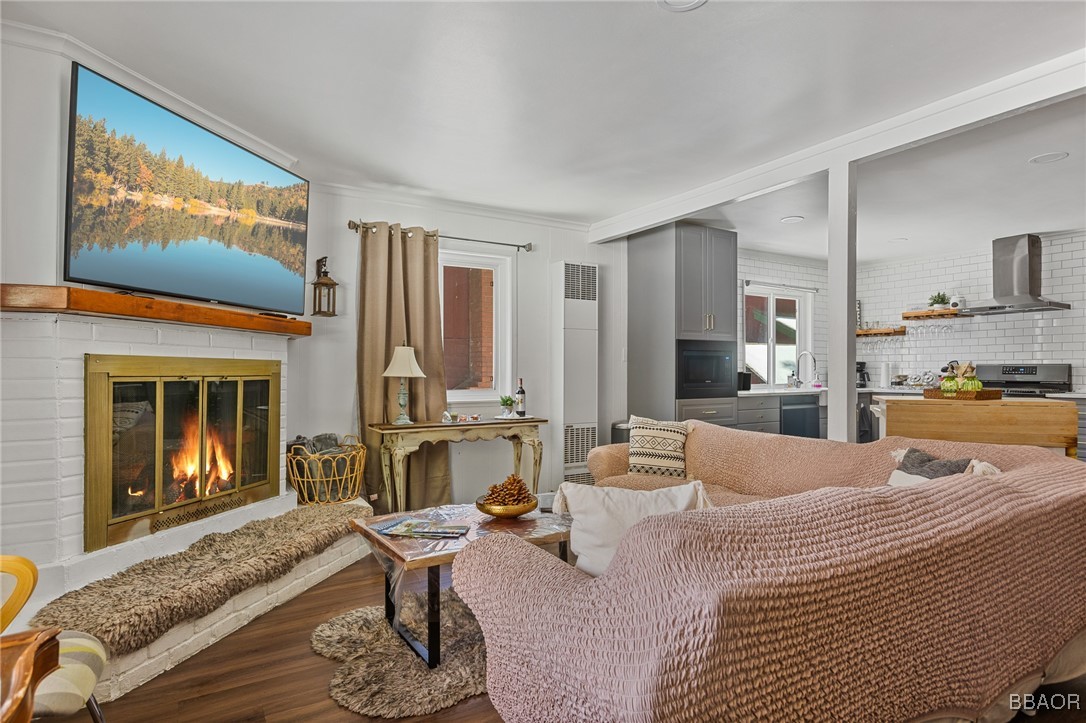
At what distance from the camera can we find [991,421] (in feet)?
10.7

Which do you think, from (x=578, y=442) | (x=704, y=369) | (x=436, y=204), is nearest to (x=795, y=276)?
(x=704, y=369)

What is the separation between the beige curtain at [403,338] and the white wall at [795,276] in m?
3.51

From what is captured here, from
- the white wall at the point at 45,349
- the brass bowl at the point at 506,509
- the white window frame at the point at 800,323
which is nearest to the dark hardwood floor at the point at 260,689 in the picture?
the brass bowl at the point at 506,509

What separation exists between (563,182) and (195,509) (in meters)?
3.10

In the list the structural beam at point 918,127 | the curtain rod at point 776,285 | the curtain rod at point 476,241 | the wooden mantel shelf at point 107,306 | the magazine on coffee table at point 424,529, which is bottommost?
the magazine on coffee table at point 424,529

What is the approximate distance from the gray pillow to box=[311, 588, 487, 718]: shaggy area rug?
185 centimetres

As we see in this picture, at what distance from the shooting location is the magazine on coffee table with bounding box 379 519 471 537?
2418 mm

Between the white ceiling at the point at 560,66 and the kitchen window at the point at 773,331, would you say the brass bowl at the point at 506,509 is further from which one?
the kitchen window at the point at 773,331

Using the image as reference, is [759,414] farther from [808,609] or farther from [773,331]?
[808,609]

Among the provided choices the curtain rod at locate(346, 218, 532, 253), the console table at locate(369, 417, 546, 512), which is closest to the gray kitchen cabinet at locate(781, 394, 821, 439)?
the console table at locate(369, 417, 546, 512)

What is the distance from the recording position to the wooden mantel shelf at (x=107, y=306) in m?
2.27

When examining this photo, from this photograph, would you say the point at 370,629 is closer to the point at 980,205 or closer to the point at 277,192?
the point at 277,192

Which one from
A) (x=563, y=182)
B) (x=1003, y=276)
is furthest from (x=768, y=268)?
(x=563, y=182)

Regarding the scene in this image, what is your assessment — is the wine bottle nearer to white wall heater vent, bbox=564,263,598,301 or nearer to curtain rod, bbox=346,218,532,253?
white wall heater vent, bbox=564,263,598,301
